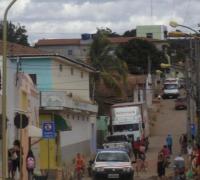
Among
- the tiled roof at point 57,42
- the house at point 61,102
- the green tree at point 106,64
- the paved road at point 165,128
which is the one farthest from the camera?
the tiled roof at point 57,42

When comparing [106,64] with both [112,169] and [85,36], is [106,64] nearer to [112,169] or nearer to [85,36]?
[112,169]

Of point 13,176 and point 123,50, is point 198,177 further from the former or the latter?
point 123,50

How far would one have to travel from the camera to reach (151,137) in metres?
71.3

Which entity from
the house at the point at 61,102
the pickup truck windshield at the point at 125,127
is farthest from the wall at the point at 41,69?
the pickup truck windshield at the point at 125,127

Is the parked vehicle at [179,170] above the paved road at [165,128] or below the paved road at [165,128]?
below

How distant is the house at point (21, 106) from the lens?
3088 cm

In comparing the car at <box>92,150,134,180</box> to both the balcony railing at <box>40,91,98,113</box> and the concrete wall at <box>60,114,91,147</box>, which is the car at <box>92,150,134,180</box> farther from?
the concrete wall at <box>60,114,91,147</box>

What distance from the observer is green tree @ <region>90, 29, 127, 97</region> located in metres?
71.1

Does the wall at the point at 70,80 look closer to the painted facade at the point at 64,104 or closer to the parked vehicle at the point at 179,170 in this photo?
the painted facade at the point at 64,104


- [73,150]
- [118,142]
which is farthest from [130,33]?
[73,150]

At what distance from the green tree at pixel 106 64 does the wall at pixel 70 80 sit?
8132 mm

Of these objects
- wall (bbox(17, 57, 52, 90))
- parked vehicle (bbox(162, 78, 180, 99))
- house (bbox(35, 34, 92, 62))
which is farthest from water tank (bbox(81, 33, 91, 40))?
wall (bbox(17, 57, 52, 90))

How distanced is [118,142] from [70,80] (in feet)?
23.0

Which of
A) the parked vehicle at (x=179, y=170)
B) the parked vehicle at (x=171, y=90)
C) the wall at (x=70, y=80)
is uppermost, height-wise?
the parked vehicle at (x=171, y=90)
